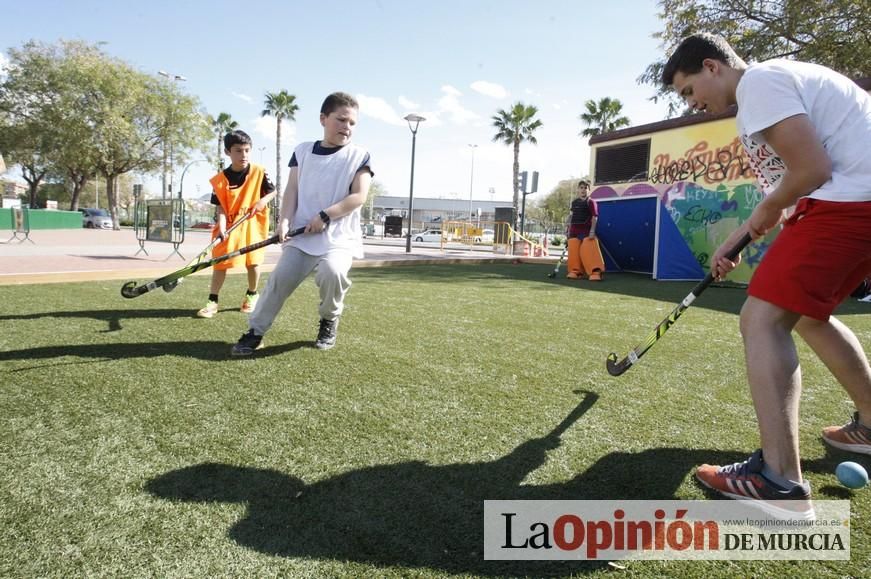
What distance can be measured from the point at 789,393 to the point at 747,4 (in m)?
16.3

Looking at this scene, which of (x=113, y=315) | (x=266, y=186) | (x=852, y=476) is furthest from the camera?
(x=266, y=186)

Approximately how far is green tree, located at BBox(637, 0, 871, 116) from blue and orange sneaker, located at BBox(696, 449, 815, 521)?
41.5 ft

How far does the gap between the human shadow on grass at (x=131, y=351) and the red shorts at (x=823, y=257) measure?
112 inches

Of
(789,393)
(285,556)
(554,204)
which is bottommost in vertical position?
(285,556)

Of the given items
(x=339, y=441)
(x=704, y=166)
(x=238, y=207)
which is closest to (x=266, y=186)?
(x=238, y=207)

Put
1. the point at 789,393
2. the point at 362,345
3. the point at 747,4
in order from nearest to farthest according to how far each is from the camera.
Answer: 1. the point at 789,393
2. the point at 362,345
3. the point at 747,4

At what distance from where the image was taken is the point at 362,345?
3721 mm

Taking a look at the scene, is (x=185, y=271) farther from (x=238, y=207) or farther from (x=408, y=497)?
(x=408, y=497)

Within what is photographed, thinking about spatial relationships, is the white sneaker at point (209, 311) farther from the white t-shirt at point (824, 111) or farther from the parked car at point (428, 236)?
the parked car at point (428, 236)

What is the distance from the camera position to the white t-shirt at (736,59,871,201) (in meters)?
1.62

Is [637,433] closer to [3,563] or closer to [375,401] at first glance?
[375,401]

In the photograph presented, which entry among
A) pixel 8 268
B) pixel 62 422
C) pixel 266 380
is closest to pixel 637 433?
pixel 266 380

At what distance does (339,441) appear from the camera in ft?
6.93

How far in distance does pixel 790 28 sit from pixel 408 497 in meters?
16.2
